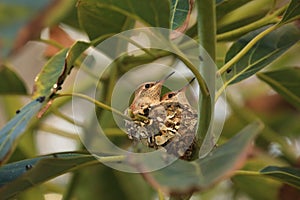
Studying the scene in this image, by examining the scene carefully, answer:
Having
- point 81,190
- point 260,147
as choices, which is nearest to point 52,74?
point 81,190

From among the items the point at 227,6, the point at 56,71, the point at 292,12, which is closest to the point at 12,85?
the point at 56,71

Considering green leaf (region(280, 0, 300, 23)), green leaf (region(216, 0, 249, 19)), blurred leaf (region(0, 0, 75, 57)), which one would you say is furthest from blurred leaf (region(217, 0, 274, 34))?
blurred leaf (region(0, 0, 75, 57))

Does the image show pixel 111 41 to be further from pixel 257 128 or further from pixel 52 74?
pixel 257 128

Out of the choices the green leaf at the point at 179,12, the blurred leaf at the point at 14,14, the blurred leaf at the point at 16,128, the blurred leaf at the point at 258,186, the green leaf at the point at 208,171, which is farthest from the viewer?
the blurred leaf at the point at 258,186

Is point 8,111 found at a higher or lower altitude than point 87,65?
lower

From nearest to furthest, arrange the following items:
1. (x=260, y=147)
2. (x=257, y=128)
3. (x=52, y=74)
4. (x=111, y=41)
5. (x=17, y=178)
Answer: (x=257, y=128), (x=17, y=178), (x=52, y=74), (x=111, y=41), (x=260, y=147)

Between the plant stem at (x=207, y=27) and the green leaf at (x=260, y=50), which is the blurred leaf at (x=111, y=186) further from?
the plant stem at (x=207, y=27)

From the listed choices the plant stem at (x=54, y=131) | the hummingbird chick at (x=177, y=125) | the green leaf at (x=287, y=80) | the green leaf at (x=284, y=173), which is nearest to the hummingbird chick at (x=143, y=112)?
the hummingbird chick at (x=177, y=125)
